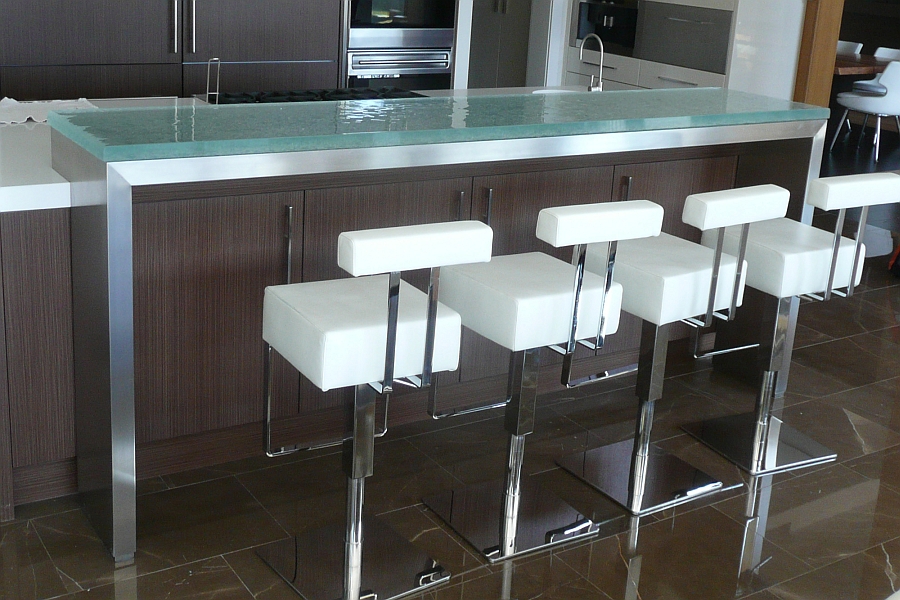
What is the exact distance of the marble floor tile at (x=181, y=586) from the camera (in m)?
2.43

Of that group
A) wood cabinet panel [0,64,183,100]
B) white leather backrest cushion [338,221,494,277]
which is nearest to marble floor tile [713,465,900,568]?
white leather backrest cushion [338,221,494,277]

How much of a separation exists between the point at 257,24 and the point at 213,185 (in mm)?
2641

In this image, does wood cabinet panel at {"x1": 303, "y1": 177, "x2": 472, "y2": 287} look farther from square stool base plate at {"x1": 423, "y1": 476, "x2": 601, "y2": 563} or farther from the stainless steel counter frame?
square stool base plate at {"x1": 423, "y1": 476, "x2": 601, "y2": 563}

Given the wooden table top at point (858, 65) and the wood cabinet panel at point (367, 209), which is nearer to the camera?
the wood cabinet panel at point (367, 209)

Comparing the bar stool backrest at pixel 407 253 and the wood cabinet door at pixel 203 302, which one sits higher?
the bar stool backrest at pixel 407 253

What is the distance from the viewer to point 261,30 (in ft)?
16.5

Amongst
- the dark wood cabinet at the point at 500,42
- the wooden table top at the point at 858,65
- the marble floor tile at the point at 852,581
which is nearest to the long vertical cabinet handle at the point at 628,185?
the marble floor tile at the point at 852,581

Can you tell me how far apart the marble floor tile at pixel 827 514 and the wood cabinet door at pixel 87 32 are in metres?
3.46

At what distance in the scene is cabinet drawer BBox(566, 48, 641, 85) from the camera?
6328 mm

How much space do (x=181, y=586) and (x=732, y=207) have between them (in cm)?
178

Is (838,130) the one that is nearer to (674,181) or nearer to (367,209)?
(674,181)

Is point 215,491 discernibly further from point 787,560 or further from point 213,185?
point 787,560

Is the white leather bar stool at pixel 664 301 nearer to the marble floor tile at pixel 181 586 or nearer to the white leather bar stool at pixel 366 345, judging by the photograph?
the white leather bar stool at pixel 366 345

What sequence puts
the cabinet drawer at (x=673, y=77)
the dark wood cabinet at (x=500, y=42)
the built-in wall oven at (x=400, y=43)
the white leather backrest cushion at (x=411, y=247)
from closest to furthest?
the white leather backrest cushion at (x=411, y=247) < the built-in wall oven at (x=400, y=43) < the cabinet drawer at (x=673, y=77) < the dark wood cabinet at (x=500, y=42)
